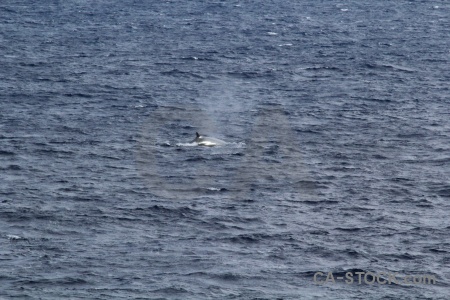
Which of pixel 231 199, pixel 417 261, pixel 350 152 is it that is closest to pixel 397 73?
pixel 350 152

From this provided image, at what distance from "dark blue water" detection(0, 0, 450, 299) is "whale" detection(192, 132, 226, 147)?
1.33 m

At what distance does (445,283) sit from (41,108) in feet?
179

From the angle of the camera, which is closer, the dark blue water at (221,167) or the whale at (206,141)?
the dark blue water at (221,167)

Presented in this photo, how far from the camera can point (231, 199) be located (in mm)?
82250

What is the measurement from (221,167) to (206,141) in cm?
733

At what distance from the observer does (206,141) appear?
97.4m

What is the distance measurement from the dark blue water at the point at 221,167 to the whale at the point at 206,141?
133 cm

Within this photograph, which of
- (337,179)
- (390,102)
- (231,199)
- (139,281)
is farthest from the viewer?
(390,102)

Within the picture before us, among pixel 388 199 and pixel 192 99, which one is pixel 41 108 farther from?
pixel 388 199

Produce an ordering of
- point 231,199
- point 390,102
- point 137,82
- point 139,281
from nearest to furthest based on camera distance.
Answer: point 139,281 → point 231,199 → point 390,102 → point 137,82

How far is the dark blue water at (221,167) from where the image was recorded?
68.2 m

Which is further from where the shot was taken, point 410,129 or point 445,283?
point 410,129

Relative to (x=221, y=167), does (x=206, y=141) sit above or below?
above

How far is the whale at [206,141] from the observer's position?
97.0 m
